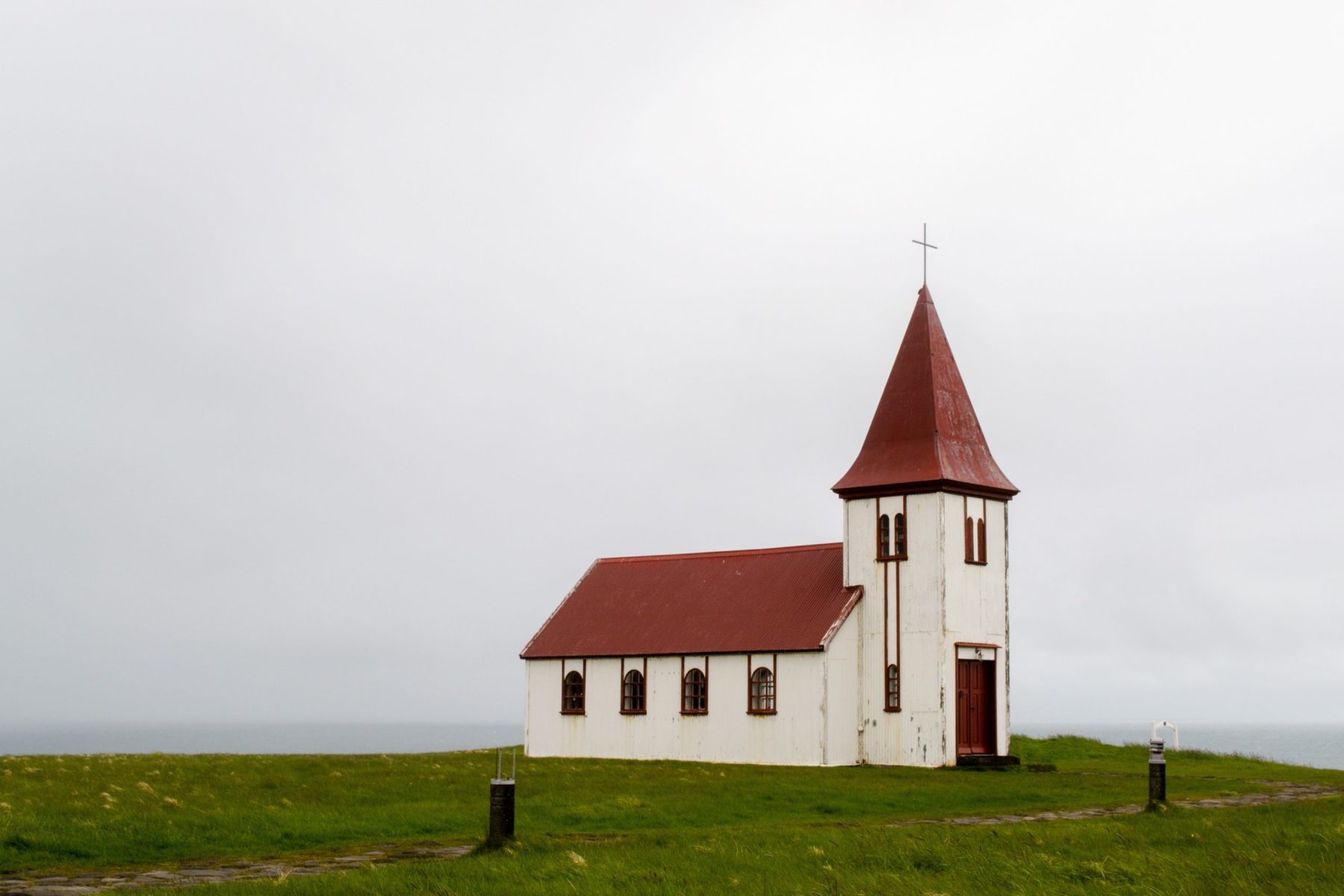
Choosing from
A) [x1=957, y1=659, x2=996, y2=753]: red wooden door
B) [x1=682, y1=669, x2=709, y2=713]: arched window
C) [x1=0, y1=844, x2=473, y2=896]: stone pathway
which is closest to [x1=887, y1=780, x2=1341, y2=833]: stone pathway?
[x1=0, y1=844, x2=473, y2=896]: stone pathway

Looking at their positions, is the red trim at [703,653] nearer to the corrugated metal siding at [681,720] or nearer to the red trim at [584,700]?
the corrugated metal siding at [681,720]

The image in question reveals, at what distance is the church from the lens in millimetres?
41188

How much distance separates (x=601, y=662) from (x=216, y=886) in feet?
110

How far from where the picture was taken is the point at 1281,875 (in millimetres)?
14047

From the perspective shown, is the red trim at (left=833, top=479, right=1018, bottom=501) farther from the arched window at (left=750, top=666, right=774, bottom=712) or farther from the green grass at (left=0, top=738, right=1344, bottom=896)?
the green grass at (left=0, top=738, right=1344, bottom=896)

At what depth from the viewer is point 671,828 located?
71.7 ft

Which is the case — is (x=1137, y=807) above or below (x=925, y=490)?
below

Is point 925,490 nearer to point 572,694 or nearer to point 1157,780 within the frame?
point 572,694

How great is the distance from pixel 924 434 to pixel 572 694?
1552 cm

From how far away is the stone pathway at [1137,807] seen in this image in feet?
73.1

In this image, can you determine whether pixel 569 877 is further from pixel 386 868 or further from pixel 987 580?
pixel 987 580

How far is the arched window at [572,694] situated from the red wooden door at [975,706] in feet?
44.6

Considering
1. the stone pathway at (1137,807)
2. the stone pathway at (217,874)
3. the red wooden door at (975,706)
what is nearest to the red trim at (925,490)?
the red wooden door at (975,706)

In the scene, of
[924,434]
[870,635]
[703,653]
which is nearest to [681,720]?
[703,653]
